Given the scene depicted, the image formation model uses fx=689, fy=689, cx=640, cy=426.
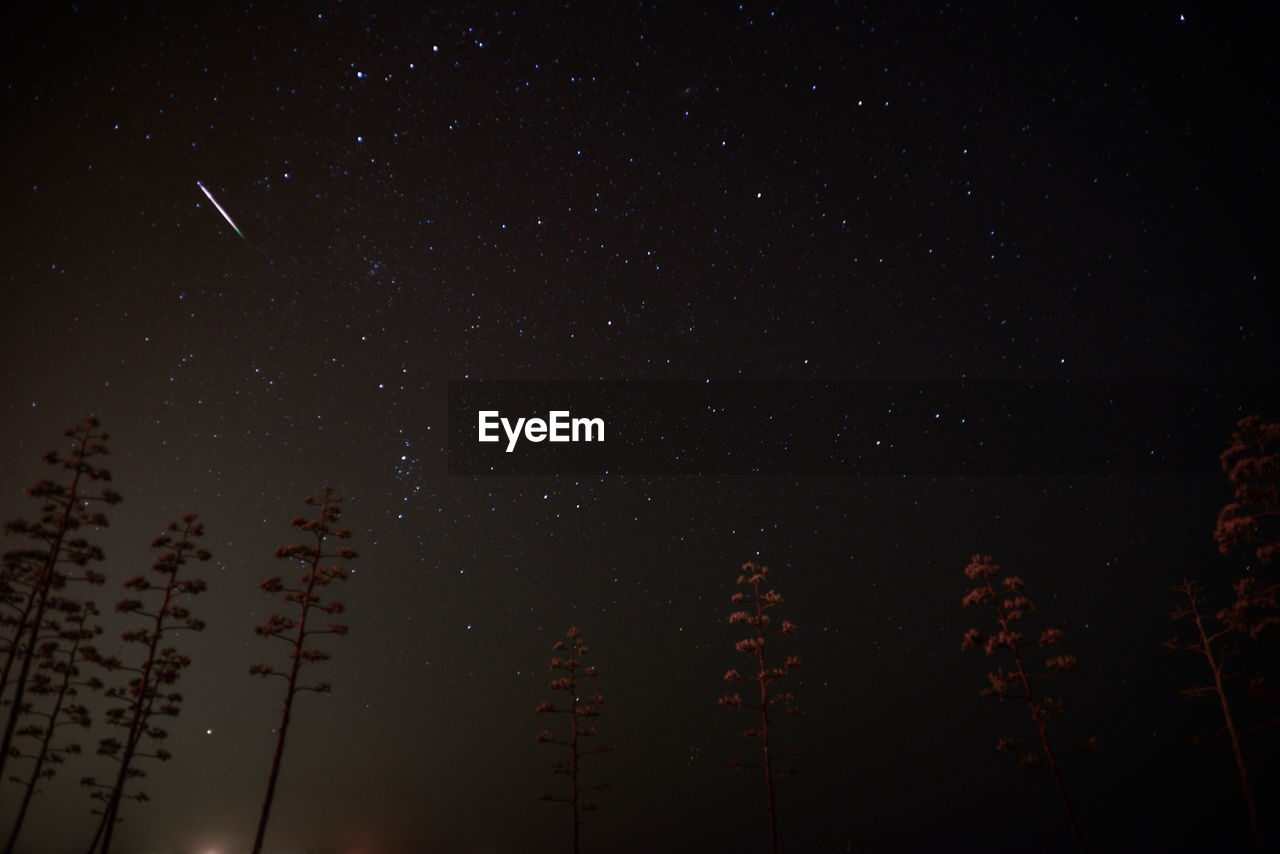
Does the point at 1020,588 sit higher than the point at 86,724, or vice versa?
the point at 1020,588

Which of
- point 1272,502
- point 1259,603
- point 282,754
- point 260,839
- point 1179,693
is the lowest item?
point 260,839

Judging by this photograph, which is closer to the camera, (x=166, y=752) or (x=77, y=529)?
(x=77, y=529)

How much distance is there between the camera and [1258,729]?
1939 centimetres

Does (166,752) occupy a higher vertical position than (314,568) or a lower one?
lower

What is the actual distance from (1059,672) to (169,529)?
30.7 metres

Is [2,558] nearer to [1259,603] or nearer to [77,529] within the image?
[77,529]

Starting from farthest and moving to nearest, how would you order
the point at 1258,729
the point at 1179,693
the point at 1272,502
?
the point at 1179,693
the point at 1258,729
the point at 1272,502

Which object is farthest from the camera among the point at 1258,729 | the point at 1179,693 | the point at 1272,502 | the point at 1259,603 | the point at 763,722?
the point at 763,722

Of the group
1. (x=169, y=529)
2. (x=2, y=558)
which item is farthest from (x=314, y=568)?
(x=2, y=558)

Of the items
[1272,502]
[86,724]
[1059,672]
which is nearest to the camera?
[1272,502]

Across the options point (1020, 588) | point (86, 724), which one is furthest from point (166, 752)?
point (1020, 588)

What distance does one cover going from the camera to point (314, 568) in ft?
77.0

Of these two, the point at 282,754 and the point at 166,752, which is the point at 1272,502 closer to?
the point at 282,754

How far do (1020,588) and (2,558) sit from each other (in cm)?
3390
